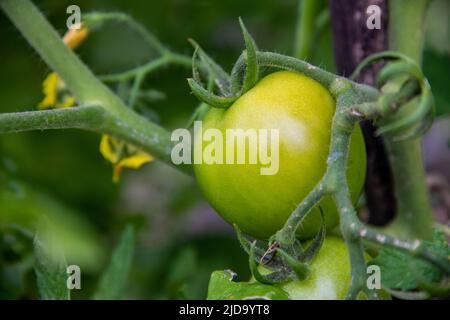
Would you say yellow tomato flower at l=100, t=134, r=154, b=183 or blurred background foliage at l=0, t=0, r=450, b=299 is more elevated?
blurred background foliage at l=0, t=0, r=450, b=299

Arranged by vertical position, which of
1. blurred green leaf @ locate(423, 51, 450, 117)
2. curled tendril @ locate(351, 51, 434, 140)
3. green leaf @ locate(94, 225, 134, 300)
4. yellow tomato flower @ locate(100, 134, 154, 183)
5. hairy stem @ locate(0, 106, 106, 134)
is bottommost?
green leaf @ locate(94, 225, 134, 300)

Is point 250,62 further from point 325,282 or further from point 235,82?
point 325,282

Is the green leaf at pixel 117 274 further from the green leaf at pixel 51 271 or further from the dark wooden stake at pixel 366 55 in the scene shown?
the dark wooden stake at pixel 366 55

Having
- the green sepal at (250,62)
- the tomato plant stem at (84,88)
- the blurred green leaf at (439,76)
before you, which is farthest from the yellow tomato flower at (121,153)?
the blurred green leaf at (439,76)

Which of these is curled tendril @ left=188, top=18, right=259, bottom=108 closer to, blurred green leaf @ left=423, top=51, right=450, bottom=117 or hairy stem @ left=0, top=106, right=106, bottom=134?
hairy stem @ left=0, top=106, right=106, bottom=134

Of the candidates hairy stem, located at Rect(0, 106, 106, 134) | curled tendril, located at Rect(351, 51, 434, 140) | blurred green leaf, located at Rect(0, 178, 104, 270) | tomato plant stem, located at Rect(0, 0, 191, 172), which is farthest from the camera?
blurred green leaf, located at Rect(0, 178, 104, 270)

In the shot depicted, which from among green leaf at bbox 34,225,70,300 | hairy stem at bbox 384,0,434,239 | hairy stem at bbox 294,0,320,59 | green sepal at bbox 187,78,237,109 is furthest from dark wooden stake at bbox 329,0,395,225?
green leaf at bbox 34,225,70,300
